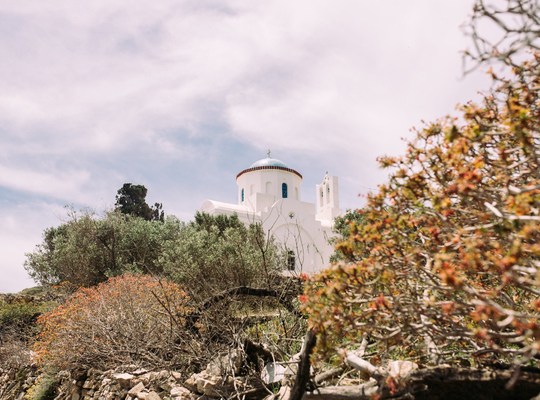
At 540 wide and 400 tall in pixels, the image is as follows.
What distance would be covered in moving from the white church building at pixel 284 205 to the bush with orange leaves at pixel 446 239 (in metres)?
23.3

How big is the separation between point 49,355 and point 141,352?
Answer: 5049 mm

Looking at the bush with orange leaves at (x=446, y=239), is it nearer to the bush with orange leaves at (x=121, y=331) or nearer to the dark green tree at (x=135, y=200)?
the bush with orange leaves at (x=121, y=331)

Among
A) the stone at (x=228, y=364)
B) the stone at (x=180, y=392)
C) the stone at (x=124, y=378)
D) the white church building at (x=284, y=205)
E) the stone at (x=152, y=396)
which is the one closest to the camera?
the stone at (x=228, y=364)

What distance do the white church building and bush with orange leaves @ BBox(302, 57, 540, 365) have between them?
23253 millimetres

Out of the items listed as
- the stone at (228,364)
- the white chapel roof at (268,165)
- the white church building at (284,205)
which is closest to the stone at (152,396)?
the stone at (228,364)

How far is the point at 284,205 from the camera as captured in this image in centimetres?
2914

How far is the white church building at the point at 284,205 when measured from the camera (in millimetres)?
28219

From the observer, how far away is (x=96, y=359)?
9664 mm

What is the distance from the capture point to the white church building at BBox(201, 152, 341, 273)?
92.6 feet

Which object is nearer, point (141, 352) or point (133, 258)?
point (141, 352)

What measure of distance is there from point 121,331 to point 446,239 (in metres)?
6.85

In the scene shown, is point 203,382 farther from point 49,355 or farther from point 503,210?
point 49,355

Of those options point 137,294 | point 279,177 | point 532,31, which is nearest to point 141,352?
point 137,294

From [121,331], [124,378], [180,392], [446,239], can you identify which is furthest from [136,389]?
[446,239]
